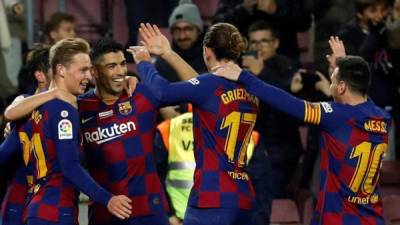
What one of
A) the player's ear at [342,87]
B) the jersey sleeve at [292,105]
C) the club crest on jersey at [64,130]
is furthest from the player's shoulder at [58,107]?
the player's ear at [342,87]

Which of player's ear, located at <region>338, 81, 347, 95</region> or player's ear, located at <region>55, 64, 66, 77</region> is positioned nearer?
player's ear, located at <region>55, 64, 66, 77</region>

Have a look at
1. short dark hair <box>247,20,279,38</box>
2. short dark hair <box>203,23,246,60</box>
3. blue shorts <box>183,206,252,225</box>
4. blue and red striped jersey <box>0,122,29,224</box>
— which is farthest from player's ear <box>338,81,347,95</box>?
short dark hair <box>247,20,279,38</box>

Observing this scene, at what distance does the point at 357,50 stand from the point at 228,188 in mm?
3607

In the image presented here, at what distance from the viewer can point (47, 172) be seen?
308 inches

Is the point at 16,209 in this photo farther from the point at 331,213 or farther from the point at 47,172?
the point at 331,213

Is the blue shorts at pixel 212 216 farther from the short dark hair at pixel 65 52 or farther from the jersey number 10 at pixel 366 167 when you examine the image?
the short dark hair at pixel 65 52

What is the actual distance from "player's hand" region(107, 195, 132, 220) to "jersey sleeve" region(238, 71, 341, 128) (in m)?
1.14

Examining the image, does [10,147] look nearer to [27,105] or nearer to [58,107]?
[27,105]

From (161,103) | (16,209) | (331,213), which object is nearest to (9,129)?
(16,209)

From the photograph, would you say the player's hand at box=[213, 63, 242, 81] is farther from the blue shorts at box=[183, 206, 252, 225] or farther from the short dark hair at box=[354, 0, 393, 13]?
the short dark hair at box=[354, 0, 393, 13]

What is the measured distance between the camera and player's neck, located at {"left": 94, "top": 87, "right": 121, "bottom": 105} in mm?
8325

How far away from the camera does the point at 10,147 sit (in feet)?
26.8

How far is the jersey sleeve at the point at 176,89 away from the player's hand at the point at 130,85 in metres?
0.27

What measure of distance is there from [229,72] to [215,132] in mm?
413
